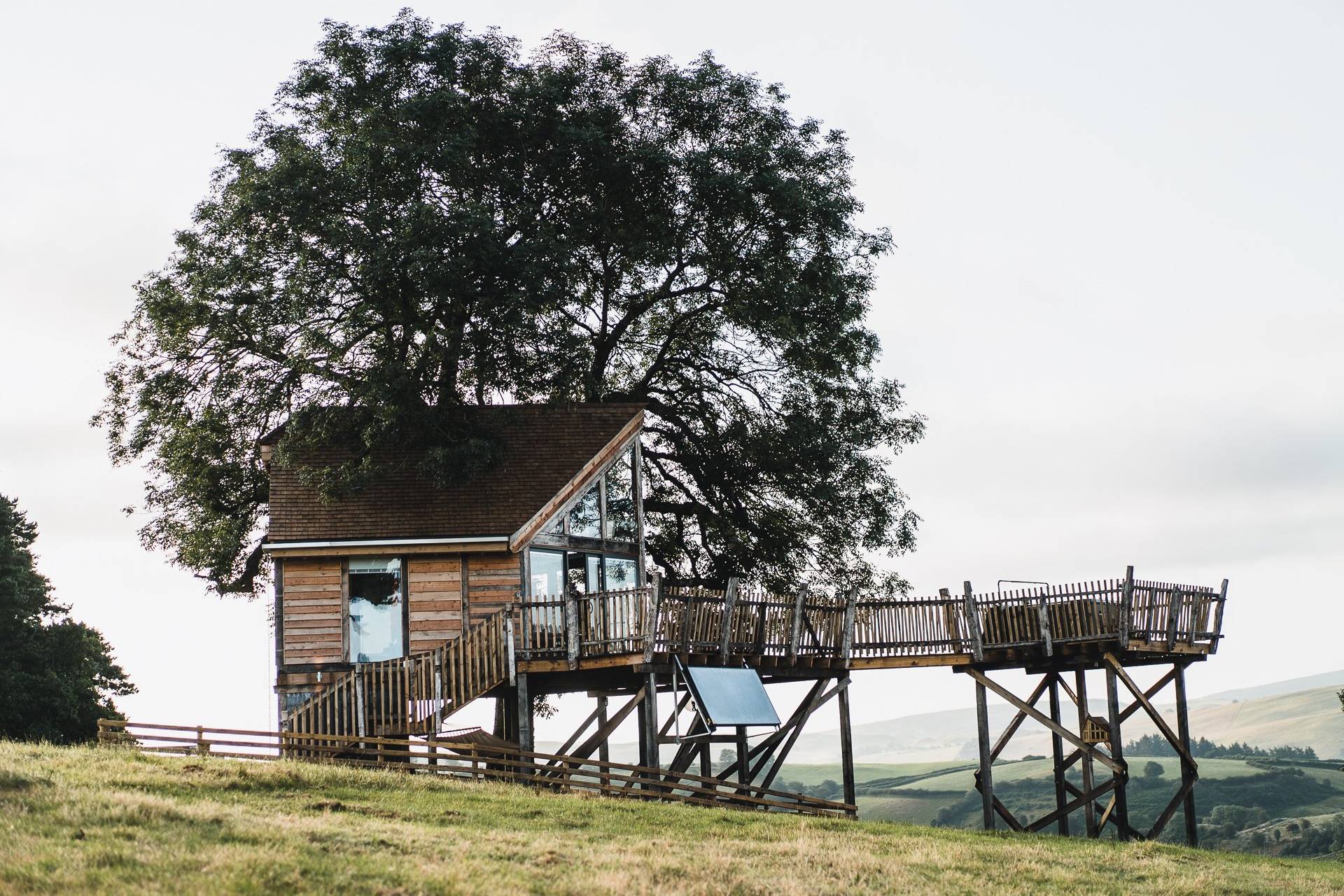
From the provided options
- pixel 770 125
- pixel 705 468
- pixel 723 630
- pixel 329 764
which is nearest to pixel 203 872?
pixel 329 764

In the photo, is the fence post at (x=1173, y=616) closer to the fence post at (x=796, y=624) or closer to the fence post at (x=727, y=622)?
the fence post at (x=796, y=624)

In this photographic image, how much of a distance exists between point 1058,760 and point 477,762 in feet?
51.5

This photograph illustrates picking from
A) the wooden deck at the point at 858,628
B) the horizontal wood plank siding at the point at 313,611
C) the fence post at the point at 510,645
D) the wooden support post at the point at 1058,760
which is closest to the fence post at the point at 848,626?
the wooden deck at the point at 858,628

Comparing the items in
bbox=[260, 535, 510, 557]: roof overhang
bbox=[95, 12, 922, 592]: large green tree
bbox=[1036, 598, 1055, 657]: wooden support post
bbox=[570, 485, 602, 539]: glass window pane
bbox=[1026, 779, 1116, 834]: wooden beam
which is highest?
bbox=[95, 12, 922, 592]: large green tree

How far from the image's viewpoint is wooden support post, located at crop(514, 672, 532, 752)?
26.5m

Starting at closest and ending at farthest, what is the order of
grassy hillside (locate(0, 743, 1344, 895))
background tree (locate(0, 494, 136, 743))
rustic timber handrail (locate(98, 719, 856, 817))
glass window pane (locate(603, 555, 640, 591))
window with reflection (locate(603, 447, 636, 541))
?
1. grassy hillside (locate(0, 743, 1344, 895))
2. rustic timber handrail (locate(98, 719, 856, 817))
3. glass window pane (locate(603, 555, 640, 591))
4. window with reflection (locate(603, 447, 636, 541))
5. background tree (locate(0, 494, 136, 743))

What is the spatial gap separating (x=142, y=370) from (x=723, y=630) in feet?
55.2

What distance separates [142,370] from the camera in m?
34.5

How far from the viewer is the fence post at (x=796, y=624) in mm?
28719

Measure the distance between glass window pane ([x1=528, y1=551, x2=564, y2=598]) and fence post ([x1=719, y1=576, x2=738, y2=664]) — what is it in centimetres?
428

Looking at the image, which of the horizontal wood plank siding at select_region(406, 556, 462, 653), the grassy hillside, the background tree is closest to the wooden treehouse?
the horizontal wood plank siding at select_region(406, 556, 462, 653)

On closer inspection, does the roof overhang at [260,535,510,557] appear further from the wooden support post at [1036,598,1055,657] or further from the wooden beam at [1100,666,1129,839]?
the wooden beam at [1100,666,1129,839]

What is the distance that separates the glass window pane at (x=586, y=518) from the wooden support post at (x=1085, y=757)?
10965 millimetres

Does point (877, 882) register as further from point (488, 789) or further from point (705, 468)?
point (705, 468)
